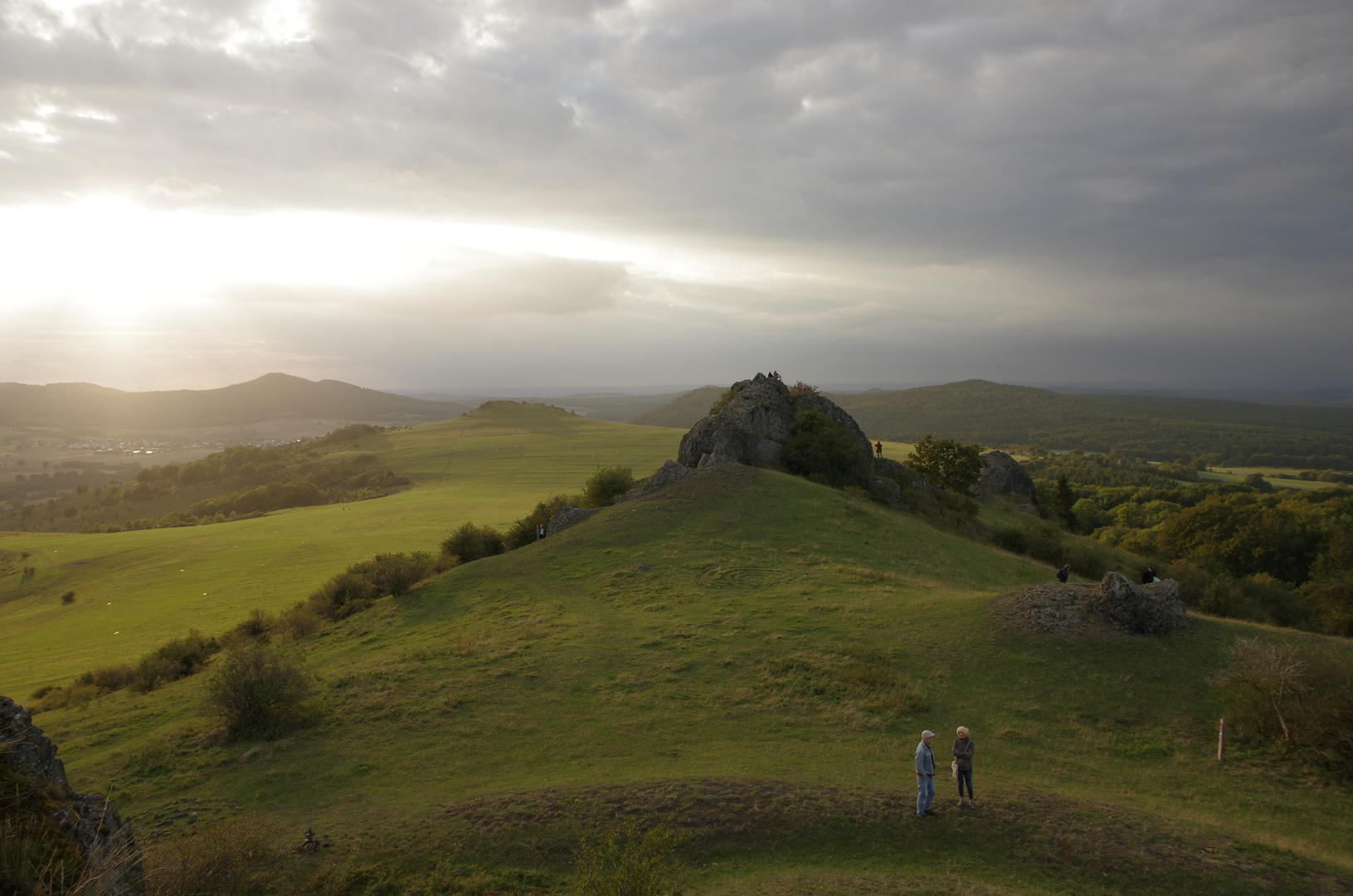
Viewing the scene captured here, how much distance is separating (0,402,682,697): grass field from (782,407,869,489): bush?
2541cm

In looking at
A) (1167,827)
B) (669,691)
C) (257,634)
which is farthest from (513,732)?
(257,634)

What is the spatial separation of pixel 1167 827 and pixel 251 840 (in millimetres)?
16362

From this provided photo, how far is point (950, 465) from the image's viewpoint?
5606 cm

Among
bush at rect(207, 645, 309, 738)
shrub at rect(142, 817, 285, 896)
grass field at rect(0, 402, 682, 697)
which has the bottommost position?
grass field at rect(0, 402, 682, 697)

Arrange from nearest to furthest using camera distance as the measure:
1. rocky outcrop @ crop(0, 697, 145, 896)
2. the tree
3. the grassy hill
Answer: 1. rocky outcrop @ crop(0, 697, 145, 896)
2. the grassy hill
3. the tree

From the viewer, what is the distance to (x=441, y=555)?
37.1 meters

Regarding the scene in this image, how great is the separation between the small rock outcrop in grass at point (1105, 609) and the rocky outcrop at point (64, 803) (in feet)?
70.5

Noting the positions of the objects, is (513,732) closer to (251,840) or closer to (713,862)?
(251,840)

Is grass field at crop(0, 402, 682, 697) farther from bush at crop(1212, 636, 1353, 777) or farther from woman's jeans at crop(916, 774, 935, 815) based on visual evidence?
bush at crop(1212, 636, 1353, 777)

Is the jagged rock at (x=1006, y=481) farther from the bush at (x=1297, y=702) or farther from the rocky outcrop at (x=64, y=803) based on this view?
the rocky outcrop at (x=64, y=803)

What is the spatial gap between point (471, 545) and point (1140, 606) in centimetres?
3332

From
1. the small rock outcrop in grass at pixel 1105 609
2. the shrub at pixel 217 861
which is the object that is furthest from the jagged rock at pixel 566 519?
the shrub at pixel 217 861

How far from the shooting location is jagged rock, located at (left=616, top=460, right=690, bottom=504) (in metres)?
38.8

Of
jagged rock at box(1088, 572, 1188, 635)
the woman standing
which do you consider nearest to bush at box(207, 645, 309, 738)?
the woman standing
